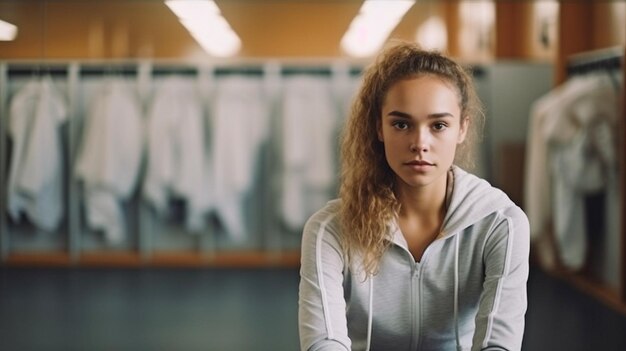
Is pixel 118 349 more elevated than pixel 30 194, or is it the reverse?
pixel 30 194

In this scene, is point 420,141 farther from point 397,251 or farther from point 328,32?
point 328,32

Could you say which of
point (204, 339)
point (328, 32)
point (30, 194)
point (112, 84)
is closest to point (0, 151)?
point (30, 194)

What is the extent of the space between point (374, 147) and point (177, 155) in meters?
4.10

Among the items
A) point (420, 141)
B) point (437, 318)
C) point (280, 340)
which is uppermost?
point (420, 141)

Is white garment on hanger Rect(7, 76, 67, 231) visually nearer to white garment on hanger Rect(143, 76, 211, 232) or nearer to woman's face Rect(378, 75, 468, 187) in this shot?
white garment on hanger Rect(143, 76, 211, 232)

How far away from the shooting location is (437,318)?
152 centimetres

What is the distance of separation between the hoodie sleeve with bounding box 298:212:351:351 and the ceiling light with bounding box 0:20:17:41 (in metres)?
1.40

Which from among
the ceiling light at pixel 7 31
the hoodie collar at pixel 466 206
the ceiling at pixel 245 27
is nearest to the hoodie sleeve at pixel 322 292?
the hoodie collar at pixel 466 206

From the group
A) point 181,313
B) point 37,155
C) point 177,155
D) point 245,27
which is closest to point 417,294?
point 37,155

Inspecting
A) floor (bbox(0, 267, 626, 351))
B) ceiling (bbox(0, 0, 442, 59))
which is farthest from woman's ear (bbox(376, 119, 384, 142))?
ceiling (bbox(0, 0, 442, 59))

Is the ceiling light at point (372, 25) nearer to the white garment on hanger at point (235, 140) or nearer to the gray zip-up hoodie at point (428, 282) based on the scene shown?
the white garment on hanger at point (235, 140)

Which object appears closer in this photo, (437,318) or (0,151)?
(437,318)

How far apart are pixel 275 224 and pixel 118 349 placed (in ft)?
8.18

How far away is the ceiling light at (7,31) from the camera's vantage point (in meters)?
2.44
